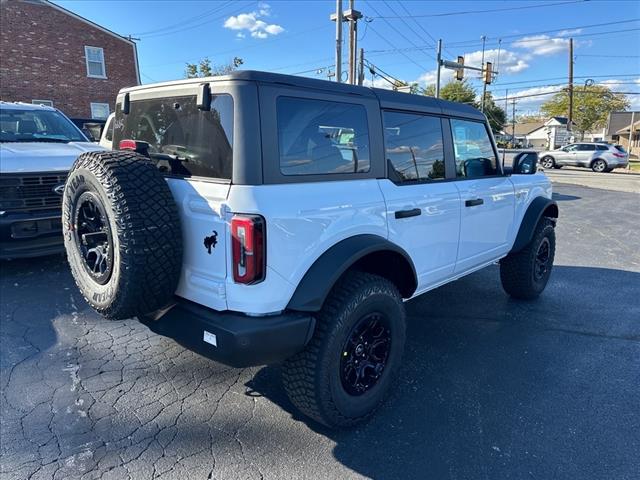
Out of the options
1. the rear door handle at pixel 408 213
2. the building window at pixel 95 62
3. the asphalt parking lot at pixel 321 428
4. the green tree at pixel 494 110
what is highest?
the green tree at pixel 494 110

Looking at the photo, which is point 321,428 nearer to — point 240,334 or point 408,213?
point 240,334

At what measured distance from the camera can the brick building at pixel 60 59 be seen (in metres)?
19.2

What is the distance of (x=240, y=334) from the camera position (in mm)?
2061

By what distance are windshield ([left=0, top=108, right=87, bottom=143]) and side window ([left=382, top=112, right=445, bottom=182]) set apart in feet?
16.8

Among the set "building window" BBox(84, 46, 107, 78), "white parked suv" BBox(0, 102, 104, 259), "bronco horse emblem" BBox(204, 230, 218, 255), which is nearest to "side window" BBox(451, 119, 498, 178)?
"bronco horse emblem" BBox(204, 230, 218, 255)

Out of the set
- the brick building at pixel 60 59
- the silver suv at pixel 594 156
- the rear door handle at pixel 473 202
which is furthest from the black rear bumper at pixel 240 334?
the silver suv at pixel 594 156

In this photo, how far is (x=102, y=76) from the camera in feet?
70.6

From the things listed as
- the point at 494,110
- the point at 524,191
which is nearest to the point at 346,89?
the point at 524,191

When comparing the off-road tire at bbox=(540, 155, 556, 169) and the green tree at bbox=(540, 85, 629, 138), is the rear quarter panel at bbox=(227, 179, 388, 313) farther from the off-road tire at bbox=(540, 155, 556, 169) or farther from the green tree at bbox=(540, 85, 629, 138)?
the green tree at bbox=(540, 85, 629, 138)

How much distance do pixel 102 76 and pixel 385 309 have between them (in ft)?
77.2

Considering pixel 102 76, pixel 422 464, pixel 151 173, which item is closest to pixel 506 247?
pixel 422 464

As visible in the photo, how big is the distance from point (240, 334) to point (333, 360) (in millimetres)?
584

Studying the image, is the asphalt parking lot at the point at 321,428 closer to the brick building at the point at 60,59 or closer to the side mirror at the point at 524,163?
the side mirror at the point at 524,163

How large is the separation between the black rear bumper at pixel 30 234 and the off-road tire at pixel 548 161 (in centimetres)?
3018
